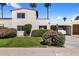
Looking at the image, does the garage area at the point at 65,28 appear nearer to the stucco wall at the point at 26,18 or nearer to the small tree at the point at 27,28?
the stucco wall at the point at 26,18

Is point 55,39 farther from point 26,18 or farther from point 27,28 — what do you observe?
point 26,18

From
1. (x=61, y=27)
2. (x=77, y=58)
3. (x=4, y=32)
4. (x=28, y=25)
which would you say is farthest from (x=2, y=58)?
(x=61, y=27)

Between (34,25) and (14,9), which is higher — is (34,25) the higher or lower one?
the lower one

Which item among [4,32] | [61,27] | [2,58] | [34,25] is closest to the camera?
[2,58]

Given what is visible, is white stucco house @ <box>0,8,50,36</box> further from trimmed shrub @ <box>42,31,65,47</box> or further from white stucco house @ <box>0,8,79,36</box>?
trimmed shrub @ <box>42,31,65,47</box>

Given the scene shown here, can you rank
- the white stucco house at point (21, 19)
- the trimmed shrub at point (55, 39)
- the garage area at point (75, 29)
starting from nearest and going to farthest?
the trimmed shrub at point (55, 39) < the white stucco house at point (21, 19) < the garage area at point (75, 29)

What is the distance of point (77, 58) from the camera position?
13680 millimetres

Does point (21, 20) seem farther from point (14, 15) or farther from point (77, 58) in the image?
point (77, 58)

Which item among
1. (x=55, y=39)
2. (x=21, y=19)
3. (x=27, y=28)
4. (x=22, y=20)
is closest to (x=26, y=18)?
(x=22, y=20)

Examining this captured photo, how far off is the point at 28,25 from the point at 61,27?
12685 millimetres

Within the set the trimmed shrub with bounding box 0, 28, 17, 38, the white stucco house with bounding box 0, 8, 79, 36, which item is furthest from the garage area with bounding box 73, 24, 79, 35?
the trimmed shrub with bounding box 0, 28, 17, 38

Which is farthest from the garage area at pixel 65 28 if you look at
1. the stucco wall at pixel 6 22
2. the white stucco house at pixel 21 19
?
the stucco wall at pixel 6 22

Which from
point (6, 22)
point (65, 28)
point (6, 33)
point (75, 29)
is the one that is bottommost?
point (6, 33)

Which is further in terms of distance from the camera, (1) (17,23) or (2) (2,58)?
(1) (17,23)
